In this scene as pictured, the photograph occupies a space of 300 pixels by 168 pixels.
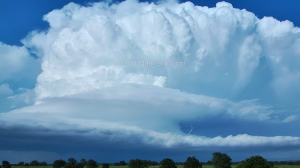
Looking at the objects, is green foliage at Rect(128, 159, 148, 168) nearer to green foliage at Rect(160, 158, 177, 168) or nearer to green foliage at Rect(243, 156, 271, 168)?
green foliage at Rect(160, 158, 177, 168)

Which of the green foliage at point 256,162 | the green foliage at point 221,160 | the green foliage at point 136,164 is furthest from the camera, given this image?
the green foliage at point 136,164

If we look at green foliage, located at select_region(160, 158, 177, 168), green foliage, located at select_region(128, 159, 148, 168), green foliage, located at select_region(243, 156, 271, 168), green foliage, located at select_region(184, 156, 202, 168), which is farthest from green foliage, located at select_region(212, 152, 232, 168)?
green foliage, located at select_region(128, 159, 148, 168)

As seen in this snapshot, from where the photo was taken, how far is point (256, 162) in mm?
110250

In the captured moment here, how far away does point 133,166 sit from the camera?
528 ft

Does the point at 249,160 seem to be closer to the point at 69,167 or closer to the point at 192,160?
the point at 192,160

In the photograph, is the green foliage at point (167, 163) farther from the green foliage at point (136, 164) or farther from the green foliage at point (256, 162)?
the green foliage at point (256, 162)

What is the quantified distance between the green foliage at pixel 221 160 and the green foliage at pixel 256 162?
3805cm

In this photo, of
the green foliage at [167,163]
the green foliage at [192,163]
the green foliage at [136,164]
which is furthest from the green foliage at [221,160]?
the green foliage at [136,164]

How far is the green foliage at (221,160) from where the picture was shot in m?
151

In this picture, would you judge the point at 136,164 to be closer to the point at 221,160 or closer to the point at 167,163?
the point at 167,163

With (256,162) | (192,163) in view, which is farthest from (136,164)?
(256,162)

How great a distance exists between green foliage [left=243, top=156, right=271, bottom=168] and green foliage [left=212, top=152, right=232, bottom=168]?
38047mm

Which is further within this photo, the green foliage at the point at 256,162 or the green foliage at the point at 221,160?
the green foliage at the point at 221,160

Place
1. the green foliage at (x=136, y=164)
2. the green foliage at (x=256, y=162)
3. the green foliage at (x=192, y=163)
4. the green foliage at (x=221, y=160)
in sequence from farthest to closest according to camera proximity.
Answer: the green foliage at (x=136, y=164) < the green foliage at (x=192, y=163) < the green foliage at (x=221, y=160) < the green foliage at (x=256, y=162)
